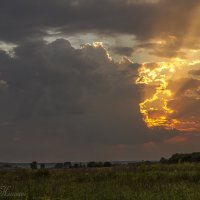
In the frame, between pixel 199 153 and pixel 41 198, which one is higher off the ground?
pixel 199 153

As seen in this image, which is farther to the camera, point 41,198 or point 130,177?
point 130,177

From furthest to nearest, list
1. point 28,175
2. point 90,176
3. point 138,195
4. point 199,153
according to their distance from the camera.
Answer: point 199,153
point 28,175
point 90,176
point 138,195

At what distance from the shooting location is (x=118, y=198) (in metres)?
22.8

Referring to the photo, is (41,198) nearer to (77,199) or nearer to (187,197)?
(77,199)

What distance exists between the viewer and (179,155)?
93.2 metres

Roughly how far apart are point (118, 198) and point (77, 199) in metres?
2.16

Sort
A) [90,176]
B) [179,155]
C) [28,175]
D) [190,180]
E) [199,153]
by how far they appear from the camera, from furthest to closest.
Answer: [179,155], [199,153], [28,175], [90,176], [190,180]

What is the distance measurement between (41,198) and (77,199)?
1934 millimetres

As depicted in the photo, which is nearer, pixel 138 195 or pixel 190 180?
pixel 138 195

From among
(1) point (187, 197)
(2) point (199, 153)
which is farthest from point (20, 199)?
(2) point (199, 153)

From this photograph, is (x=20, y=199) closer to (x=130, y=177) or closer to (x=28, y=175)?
(x=130, y=177)

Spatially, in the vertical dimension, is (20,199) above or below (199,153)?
below

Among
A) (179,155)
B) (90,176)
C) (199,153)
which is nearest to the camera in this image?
(90,176)

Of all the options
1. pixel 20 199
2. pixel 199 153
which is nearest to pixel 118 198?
pixel 20 199
